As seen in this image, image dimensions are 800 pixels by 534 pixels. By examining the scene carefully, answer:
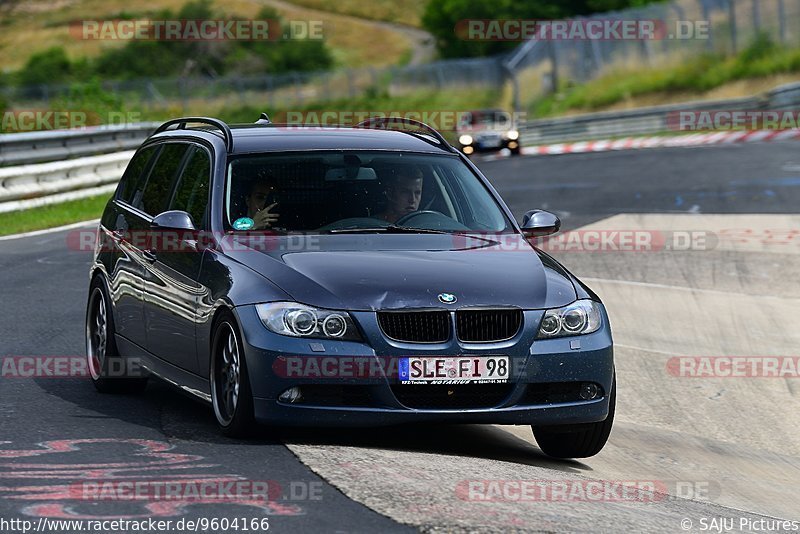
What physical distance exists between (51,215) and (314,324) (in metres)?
15.8

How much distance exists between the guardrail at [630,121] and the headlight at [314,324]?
3572 cm

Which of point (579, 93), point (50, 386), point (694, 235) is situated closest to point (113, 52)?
point (579, 93)

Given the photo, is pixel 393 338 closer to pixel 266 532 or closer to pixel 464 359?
pixel 464 359

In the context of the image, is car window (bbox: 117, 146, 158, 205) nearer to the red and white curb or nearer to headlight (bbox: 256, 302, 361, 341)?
headlight (bbox: 256, 302, 361, 341)

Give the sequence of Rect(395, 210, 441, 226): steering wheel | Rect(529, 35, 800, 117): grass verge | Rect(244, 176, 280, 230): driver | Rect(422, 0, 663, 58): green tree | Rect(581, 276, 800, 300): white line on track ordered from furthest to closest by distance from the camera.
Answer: Rect(422, 0, 663, 58): green tree, Rect(529, 35, 800, 117): grass verge, Rect(581, 276, 800, 300): white line on track, Rect(395, 210, 441, 226): steering wheel, Rect(244, 176, 280, 230): driver

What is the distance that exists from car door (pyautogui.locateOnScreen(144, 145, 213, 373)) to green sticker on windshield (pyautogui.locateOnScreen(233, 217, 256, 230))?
22 centimetres

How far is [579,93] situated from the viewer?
57781 mm

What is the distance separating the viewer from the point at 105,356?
9664mm

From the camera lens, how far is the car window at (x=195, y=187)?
342 inches

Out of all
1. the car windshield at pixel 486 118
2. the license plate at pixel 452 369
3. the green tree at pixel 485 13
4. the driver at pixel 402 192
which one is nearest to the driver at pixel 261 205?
the driver at pixel 402 192

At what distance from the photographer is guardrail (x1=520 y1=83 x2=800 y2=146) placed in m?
43.1

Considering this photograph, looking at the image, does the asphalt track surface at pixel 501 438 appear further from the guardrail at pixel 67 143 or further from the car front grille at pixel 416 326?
the guardrail at pixel 67 143

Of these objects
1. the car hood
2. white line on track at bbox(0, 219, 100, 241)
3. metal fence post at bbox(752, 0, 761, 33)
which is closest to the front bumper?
the car hood

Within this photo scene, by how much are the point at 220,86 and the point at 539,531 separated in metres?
55.4
